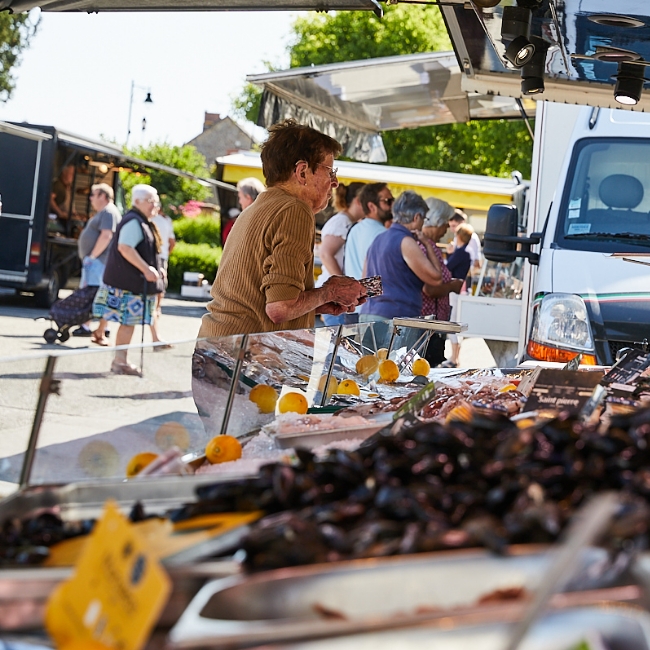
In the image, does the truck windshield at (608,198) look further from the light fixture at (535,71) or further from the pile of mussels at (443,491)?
the pile of mussels at (443,491)

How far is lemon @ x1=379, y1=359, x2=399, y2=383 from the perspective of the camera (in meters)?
3.99

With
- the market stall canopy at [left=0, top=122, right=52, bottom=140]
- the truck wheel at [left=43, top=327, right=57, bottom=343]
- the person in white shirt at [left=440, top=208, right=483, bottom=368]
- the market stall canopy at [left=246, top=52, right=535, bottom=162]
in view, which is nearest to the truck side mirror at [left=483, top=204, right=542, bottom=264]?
the person in white shirt at [left=440, top=208, right=483, bottom=368]

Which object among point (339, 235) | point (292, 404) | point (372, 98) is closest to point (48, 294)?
point (372, 98)

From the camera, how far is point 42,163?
13891 millimetres

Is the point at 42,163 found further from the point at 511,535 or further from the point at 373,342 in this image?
the point at 511,535

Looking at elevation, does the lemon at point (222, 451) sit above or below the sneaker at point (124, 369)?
below

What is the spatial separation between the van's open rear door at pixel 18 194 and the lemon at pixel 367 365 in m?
10.7

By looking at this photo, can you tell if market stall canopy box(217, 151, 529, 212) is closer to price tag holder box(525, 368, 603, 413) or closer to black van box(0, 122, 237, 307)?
black van box(0, 122, 237, 307)

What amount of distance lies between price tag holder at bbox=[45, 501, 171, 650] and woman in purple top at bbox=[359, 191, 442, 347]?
4736 mm

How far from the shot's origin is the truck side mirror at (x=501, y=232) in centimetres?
555

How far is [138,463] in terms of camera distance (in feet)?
6.86

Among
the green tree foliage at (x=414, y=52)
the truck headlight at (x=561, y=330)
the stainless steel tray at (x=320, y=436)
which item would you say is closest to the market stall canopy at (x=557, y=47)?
the truck headlight at (x=561, y=330)

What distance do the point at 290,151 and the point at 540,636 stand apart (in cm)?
265

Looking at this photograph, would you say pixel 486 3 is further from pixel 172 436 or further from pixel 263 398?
pixel 172 436
